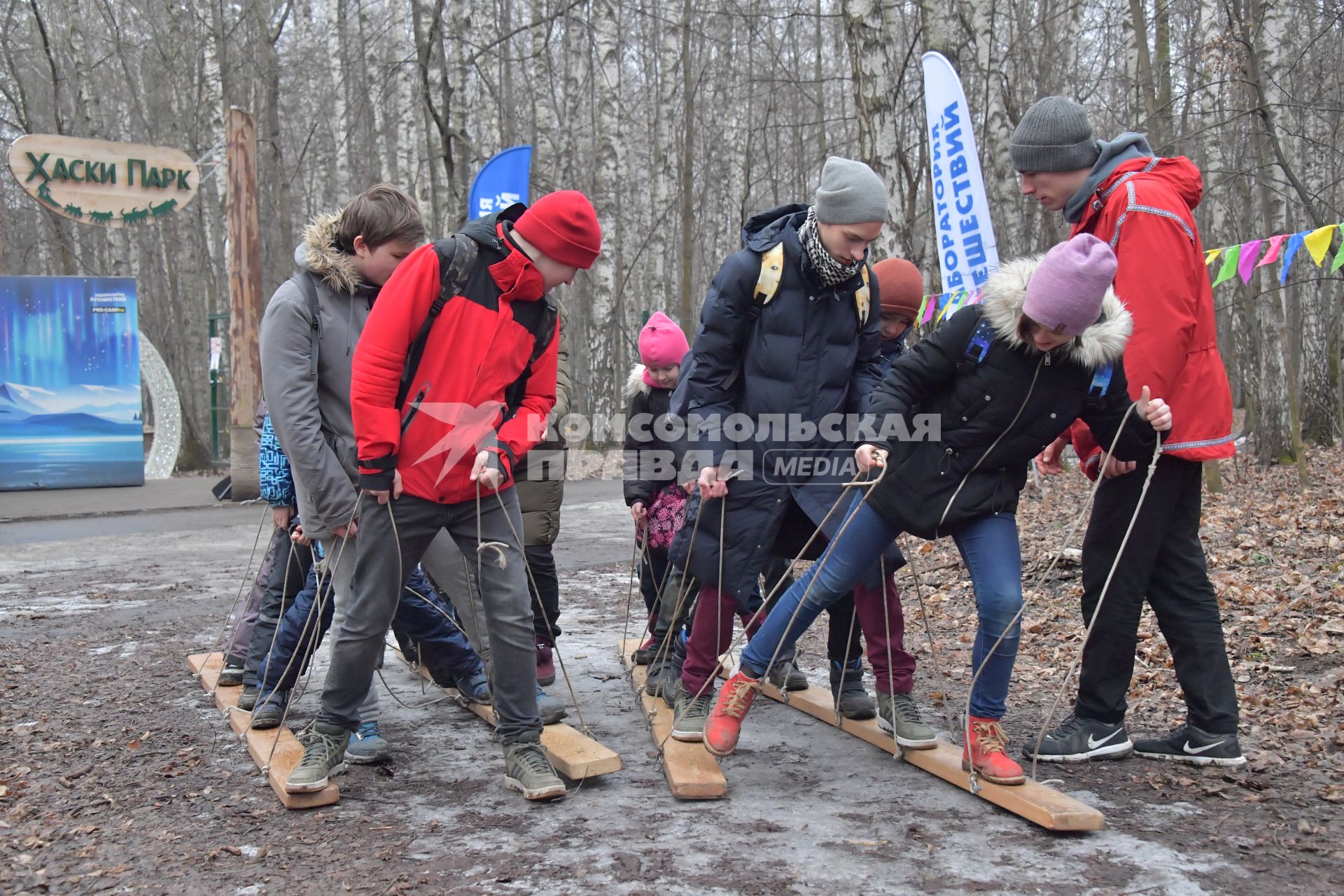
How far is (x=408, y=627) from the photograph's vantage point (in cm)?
447

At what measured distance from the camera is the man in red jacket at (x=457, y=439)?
346cm

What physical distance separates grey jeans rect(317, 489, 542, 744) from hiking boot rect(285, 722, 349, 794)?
0.12 feet

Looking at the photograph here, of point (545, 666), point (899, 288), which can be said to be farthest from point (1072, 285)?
point (545, 666)

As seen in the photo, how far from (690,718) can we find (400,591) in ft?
3.70

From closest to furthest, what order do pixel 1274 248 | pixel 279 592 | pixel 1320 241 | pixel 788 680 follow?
pixel 279 592
pixel 788 680
pixel 1320 241
pixel 1274 248

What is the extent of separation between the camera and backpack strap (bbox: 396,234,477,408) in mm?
3508

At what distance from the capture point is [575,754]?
3.79 m

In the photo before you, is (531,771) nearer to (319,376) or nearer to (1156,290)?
(319,376)

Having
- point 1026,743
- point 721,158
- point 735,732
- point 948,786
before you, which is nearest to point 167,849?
point 735,732

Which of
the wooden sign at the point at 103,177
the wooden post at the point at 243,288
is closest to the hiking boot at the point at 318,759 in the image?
the wooden post at the point at 243,288

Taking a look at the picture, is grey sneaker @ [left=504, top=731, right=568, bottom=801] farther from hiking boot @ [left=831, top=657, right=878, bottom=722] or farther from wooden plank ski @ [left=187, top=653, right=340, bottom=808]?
hiking boot @ [left=831, top=657, right=878, bottom=722]

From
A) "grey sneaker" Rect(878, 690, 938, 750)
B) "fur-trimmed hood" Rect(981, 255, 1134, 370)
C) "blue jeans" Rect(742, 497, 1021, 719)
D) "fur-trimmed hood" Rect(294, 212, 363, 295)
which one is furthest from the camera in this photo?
"fur-trimmed hood" Rect(294, 212, 363, 295)

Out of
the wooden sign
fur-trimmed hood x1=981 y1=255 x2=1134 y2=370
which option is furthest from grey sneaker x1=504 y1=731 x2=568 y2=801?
the wooden sign

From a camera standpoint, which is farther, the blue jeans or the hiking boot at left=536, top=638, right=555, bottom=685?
the hiking boot at left=536, top=638, right=555, bottom=685
